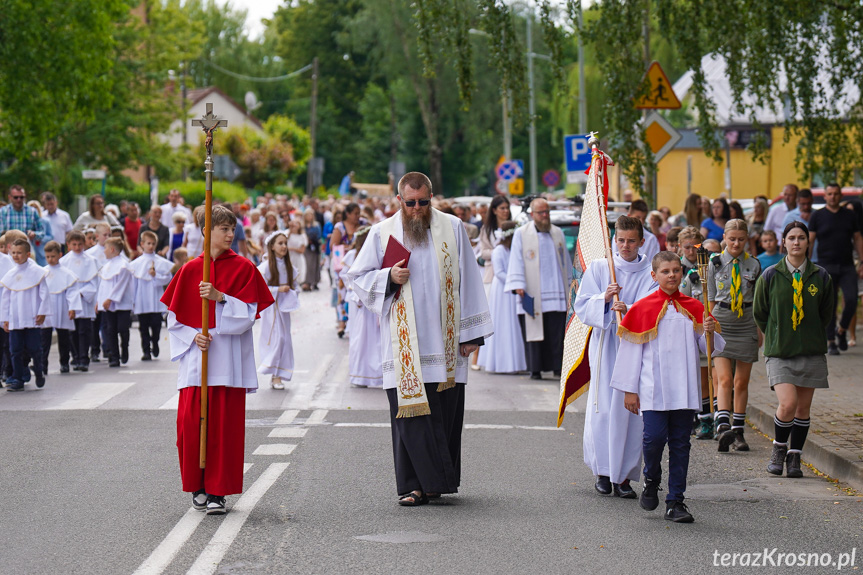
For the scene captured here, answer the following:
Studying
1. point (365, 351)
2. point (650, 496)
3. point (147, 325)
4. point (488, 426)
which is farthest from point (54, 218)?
point (650, 496)

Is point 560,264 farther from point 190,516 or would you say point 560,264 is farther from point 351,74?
point 351,74

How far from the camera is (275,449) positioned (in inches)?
388

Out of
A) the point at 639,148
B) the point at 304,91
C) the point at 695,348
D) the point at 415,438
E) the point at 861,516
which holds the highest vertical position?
the point at 304,91

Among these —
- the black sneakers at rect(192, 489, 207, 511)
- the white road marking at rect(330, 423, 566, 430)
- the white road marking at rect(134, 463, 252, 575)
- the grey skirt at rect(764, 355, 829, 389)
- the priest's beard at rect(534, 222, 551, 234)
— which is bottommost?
the white road marking at rect(330, 423, 566, 430)

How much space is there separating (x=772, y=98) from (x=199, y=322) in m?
10.9

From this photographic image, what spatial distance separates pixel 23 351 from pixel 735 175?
32.6 m

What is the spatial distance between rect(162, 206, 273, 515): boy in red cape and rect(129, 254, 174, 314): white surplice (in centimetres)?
855

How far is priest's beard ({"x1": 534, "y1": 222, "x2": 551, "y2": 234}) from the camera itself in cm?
1458

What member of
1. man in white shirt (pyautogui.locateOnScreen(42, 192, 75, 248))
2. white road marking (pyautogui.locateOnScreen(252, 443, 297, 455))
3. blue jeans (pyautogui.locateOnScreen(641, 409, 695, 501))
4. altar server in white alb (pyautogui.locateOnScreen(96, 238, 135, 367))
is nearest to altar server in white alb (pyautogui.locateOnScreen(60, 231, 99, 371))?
altar server in white alb (pyautogui.locateOnScreen(96, 238, 135, 367))

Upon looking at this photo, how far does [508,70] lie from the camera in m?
15.9

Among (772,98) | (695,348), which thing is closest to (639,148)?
(772,98)

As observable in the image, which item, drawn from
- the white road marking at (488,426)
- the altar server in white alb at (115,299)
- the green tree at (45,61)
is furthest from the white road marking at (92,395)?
the green tree at (45,61)

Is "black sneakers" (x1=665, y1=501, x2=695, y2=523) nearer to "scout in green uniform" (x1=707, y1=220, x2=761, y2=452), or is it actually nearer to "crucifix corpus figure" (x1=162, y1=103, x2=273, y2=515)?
"crucifix corpus figure" (x1=162, y1=103, x2=273, y2=515)

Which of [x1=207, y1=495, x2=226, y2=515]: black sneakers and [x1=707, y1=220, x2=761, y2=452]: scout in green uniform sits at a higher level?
[x1=707, y1=220, x2=761, y2=452]: scout in green uniform
